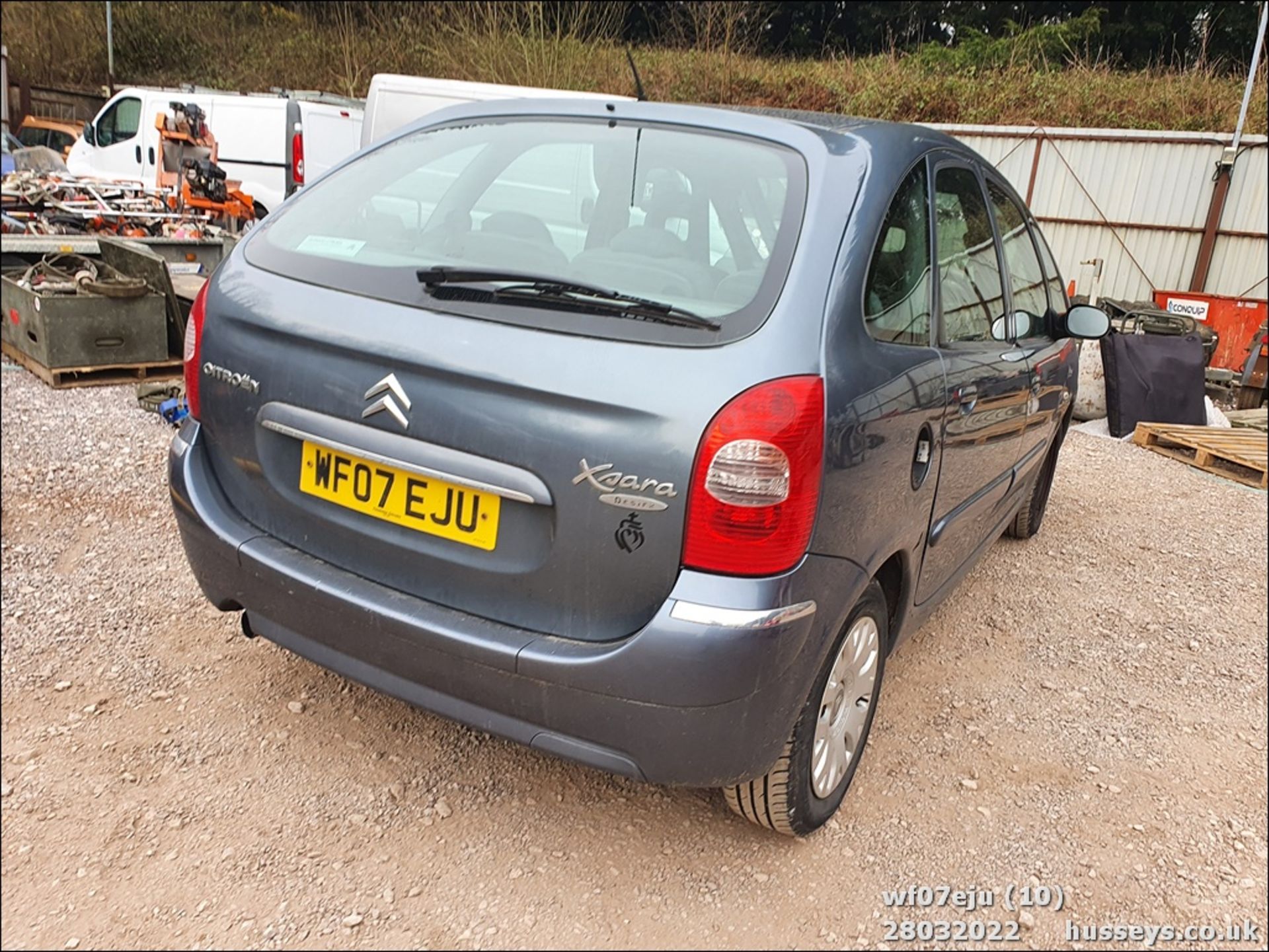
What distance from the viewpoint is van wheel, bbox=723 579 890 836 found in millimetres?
2150

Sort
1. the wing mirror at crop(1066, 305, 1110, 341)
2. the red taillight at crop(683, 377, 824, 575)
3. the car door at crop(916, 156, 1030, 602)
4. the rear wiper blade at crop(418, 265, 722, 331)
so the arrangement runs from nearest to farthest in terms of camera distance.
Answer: the red taillight at crop(683, 377, 824, 575) < the rear wiper blade at crop(418, 265, 722, 331) < the car door at crop(916, 156, 1030, 602) < the wing mirror at crop(1066, 305, 1110, 341)

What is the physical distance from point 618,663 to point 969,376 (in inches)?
54.0

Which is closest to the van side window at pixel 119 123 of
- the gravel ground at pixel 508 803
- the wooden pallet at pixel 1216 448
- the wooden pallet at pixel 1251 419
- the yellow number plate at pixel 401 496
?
the gravel ground at pixel 508 803

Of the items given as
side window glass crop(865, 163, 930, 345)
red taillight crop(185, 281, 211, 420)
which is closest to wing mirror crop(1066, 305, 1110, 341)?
side window glass crop(865, 163, 930, 345)

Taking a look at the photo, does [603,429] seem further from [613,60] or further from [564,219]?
[613,60]

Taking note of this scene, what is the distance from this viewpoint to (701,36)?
60.9 ft

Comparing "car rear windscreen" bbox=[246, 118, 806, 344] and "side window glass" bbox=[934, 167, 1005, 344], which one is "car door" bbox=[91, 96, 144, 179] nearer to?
"car rear windscreen" bbox=[246, 118, 806, 344]

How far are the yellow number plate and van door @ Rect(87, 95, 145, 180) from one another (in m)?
11.4

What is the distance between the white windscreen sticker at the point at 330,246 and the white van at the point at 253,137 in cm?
921

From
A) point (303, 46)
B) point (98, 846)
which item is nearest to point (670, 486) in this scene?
point (98, 846)

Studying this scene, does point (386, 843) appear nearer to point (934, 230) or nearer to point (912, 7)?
point (934, 230)

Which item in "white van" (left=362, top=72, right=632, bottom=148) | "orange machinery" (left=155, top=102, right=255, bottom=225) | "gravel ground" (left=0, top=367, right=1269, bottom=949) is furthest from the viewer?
"orange machinery" (left=155, top=102, right=255, bottom=225)

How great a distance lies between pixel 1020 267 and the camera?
11.4 ft

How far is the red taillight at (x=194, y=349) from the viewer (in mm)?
2264
